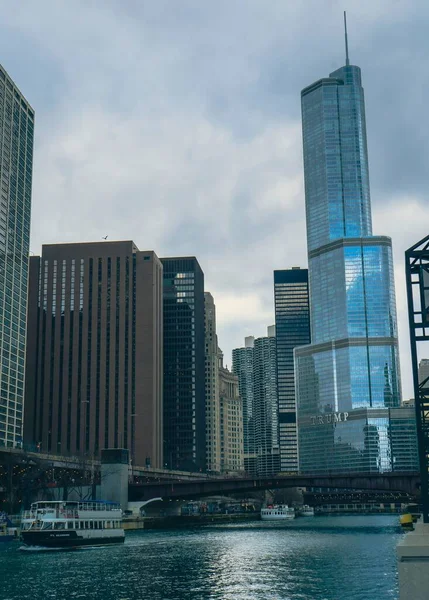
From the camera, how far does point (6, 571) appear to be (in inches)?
3113

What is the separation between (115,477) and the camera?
186 meters

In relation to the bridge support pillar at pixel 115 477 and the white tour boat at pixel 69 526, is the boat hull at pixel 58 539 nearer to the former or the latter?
the white tour boat at pixel 69 526

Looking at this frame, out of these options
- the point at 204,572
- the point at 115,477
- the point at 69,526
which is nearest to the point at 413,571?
the point at 204,572

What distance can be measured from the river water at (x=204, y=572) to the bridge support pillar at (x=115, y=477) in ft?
216

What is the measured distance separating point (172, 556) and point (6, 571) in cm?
2531

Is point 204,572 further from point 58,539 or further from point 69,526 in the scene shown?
point 69,526

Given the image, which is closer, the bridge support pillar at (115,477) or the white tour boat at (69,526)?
the white tour boat at (69,526)

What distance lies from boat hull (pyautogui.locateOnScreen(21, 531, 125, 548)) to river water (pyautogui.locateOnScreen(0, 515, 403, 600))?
8.86 feet

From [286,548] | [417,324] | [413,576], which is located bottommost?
[286,548]

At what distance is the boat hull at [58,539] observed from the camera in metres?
107

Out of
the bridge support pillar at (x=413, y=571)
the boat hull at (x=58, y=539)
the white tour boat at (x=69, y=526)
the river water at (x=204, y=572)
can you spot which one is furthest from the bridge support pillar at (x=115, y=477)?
the bridge support pillar at (x=413, y=571)

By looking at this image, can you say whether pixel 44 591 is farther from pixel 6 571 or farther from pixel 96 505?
pixel 96 505

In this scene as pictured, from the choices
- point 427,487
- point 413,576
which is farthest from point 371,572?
point 413,576

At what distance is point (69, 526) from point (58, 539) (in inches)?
188
